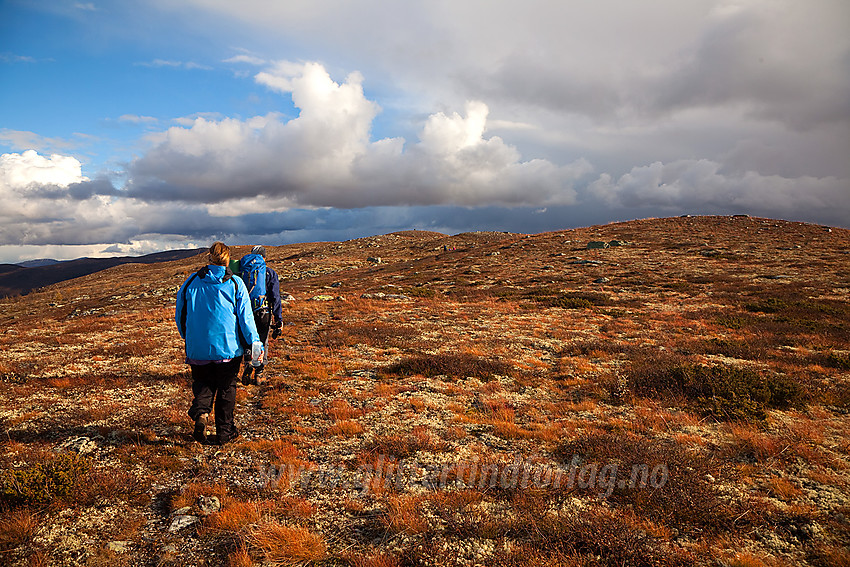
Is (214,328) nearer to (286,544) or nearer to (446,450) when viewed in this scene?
(286,544)

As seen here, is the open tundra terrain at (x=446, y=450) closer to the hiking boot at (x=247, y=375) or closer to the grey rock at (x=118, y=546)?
the grey rock at (x=118, y=546)

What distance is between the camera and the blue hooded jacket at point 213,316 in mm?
6270

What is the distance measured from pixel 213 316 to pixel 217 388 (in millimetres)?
1379

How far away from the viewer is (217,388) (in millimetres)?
6707

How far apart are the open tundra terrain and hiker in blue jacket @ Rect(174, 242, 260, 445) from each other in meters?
1.17

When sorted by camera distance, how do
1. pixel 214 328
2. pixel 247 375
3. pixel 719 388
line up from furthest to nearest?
1. pixel 247 375
2. pixel 719 388
3. pixel 214 328

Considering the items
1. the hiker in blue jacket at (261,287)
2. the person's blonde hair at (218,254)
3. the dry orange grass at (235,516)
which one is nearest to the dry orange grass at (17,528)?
the dry orange grass at (235,516)

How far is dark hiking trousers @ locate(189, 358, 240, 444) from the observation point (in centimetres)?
654

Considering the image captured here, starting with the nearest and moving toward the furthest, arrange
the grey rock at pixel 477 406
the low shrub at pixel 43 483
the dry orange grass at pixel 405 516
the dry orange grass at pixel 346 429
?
the dry orange grass at pixel 405 516, the low shrub at pixel 43 483, the dry orange grass at pixel 346 429, the grey rock at pixel 477 406

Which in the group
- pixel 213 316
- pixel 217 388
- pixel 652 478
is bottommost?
pixel 652 478

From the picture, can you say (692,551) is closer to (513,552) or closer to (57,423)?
(513,552)

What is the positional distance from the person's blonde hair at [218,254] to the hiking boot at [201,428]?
2778 mm

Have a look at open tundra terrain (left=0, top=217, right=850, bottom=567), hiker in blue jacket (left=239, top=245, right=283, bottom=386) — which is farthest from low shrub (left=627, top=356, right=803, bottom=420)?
hiker in blue jacket (left=239, top=245, right=283, bottom=386)

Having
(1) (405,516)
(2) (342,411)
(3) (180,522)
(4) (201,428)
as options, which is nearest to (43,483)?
(4) (201,428)
